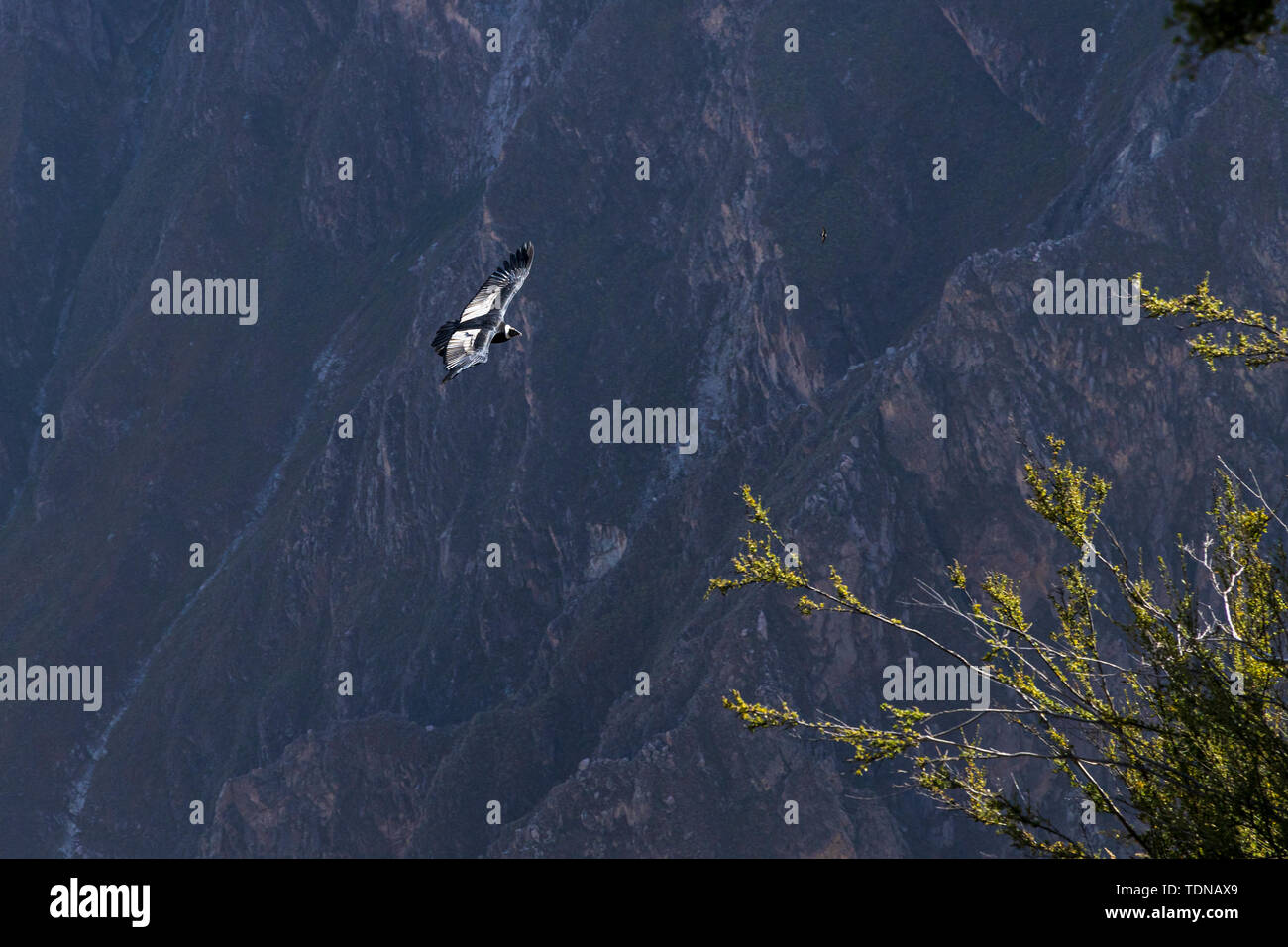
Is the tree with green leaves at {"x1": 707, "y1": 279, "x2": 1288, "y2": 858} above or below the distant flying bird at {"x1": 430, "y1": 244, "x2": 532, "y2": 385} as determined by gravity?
below

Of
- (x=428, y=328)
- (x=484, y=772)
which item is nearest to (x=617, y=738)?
(x=484, y=772)

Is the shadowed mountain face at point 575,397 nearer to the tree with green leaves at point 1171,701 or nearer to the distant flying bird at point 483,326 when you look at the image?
the distant flying bird at point 483,326

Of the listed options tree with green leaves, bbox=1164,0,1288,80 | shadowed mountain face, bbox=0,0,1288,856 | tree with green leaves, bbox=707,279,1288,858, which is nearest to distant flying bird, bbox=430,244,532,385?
tree with green leaves, bbox=707,279,1288,858

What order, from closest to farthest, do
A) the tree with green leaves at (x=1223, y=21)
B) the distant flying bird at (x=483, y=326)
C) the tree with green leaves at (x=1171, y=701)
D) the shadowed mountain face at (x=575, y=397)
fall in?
the tree with green leaves at (x=1223, y=21) → the tree with green leaves at (x=1171, y=701) → the distant flying bird at (x=483, y=326) → the shadowed mountain face at (x=575, y=397)

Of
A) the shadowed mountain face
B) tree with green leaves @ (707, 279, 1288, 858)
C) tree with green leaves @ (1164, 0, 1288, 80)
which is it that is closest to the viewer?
tree with green leaves @ (1164, 0, 1288, 80)

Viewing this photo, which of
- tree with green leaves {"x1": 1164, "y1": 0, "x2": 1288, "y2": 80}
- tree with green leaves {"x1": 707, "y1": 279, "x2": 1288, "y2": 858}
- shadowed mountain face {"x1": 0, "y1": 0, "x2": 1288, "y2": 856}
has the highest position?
shadowed mountain face {"x1": 0, "y1": 0, "x2": 1288, "y2": 856}

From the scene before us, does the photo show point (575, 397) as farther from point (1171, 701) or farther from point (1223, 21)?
point (1223, 21)

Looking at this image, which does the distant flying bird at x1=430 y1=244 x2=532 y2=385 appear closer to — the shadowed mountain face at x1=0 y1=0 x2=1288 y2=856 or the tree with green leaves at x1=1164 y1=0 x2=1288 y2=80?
the tree with green leaves at x1=1164 y1=0 x2=1288 y2=80

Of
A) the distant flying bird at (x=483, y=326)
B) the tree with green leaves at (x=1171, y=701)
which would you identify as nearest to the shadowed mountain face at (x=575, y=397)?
the distant flying bird at (x=483, y=326)
